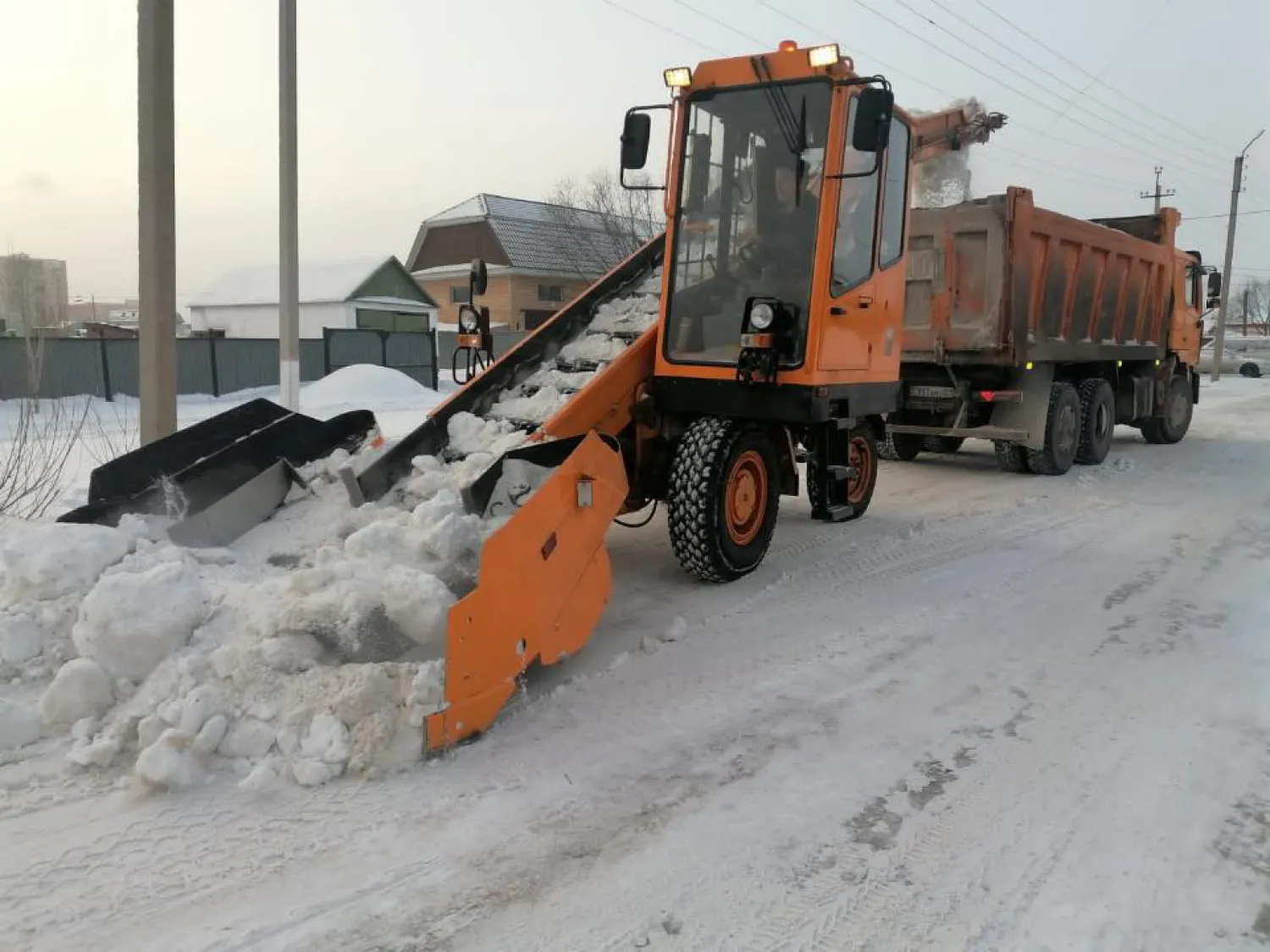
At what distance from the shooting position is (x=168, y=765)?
3.02 metres

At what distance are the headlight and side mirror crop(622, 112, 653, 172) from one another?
4.00 feet

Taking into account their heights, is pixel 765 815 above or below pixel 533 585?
below

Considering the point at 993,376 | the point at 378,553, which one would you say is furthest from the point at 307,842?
the point at 993,376

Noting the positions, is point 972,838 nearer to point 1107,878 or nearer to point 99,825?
point 1107,878

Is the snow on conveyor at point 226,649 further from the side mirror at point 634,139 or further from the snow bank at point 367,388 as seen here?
the snow bank at point 367,388

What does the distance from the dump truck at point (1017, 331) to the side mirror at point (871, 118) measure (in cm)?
367

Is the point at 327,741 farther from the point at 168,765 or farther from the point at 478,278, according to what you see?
the point at 478,278

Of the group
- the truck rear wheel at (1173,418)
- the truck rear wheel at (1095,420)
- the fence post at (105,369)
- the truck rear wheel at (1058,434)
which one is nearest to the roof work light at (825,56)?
the truck rear wheel at (1058,434)

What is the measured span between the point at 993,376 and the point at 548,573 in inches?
288

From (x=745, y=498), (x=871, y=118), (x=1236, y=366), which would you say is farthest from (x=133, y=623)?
(x=1236, y=366)

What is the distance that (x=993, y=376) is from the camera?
978 cm

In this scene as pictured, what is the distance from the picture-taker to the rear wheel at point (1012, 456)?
405 inches

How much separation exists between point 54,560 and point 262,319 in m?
30.9

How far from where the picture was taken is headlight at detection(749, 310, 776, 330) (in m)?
5.35
